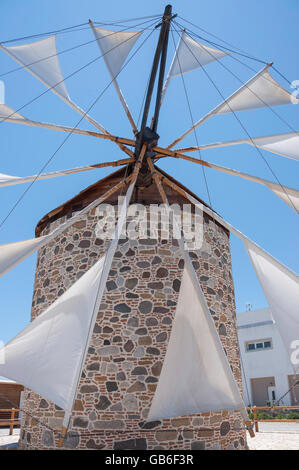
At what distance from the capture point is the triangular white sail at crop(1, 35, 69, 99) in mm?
7598

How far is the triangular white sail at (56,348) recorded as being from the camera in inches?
144

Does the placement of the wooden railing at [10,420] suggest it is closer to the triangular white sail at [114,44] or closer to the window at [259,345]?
the triangular white sail at [114,44]

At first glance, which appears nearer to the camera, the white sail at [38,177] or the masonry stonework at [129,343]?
the masonry stonework at [129,343]

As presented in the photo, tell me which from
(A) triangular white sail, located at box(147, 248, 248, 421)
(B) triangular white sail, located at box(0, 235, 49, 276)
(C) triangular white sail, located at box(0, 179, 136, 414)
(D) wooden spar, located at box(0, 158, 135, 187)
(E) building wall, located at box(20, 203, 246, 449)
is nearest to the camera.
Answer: (C) triangular white sail, located at box(0, 179, 136, 414)

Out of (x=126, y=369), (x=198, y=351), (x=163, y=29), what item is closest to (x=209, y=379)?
(x=198, y=351)

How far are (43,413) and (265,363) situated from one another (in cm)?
1503

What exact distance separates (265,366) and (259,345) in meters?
1.26

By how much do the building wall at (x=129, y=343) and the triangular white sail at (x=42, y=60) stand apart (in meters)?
3.13

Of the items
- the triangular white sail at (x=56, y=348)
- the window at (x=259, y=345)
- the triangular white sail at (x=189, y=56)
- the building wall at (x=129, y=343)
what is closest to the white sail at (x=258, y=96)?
the triangular white sail at (x=189, y=56)

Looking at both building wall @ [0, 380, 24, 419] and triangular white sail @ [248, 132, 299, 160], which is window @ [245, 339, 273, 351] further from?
triangular white sail @ [248, 132, 299, 160]

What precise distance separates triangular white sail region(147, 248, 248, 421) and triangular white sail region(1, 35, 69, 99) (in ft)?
18.8

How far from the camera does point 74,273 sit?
673 centimetres

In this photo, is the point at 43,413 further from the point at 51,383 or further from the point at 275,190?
the point at 275,190

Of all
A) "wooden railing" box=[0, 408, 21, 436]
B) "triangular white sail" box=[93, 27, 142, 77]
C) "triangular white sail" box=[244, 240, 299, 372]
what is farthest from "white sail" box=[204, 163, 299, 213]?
"wooden railing" box=[0, 408, 21, 436]
